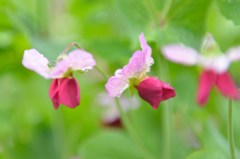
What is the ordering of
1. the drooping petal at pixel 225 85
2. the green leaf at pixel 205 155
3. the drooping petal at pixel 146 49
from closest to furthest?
the drooping petal at pixel 146 49, the green leaf at pixel 205 155, the drooping petal at pixel 225 85

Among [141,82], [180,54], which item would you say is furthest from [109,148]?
[141,82]

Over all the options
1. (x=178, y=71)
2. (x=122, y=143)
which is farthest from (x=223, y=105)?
(x=122, y=143)

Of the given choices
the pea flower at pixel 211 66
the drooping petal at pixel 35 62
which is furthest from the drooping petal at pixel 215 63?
the drooping petal at pixel 35 62

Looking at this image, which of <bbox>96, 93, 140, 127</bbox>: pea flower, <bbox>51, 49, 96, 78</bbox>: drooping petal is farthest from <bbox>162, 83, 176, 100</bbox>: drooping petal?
<bbox>96, 93, 140, 127</bbox>: pea flower

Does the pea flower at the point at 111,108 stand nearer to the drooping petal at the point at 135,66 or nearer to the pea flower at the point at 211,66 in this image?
the pea flower at the point at 211,66

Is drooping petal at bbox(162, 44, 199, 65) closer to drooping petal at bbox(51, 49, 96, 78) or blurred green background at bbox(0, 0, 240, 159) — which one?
blurred green background at bbox(0, 0, 240, 159)

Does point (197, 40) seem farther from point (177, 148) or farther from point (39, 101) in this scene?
point (39, 101)

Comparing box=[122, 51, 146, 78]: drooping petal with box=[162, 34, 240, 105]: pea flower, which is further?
box=[162, 34, 240, 105]: pea flower
